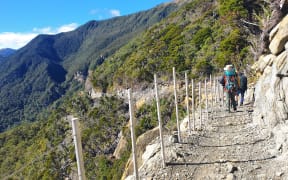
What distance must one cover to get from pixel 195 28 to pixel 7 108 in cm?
17841

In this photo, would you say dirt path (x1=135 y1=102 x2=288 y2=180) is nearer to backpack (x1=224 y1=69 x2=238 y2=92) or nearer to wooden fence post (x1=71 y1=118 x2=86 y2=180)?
backpack (x1=224 y1=69 x2=238 y2=92)

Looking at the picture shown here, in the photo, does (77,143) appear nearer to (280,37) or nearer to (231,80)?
(280,37)

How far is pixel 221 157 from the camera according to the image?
6672 mm

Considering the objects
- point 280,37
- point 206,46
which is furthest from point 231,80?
point 206,46

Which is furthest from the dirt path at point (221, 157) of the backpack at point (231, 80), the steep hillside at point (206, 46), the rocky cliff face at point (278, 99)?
the steep hillside at point (206, 46)

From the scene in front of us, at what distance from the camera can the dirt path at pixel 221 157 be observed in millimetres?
5645

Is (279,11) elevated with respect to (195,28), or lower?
lower

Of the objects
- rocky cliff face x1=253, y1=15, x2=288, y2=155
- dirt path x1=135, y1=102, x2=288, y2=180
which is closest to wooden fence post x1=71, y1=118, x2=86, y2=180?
dirt path x1=135, y1=102, x2=288, y2=180

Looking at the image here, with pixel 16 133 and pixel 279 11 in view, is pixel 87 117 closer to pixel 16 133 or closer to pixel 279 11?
pixel 16 133

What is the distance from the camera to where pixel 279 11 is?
8977 millimetres

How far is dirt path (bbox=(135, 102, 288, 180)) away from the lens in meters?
5.64

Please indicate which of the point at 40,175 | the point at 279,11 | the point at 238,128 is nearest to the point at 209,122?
the point at 238,128

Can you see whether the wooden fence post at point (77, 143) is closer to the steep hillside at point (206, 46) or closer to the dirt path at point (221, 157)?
the dirt path at point (221, 157)

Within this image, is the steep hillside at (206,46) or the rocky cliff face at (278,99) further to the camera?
the steep hillside at (206,46)
